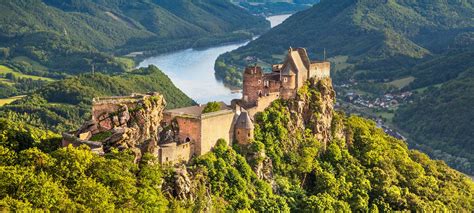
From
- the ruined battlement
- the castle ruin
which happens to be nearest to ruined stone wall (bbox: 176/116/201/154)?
the castle ruin

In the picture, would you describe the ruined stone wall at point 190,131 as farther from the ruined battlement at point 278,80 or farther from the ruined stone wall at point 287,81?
the ruined stone wall at point 287,81

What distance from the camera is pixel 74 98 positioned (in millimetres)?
133500

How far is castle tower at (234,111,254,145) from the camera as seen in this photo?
59188mm

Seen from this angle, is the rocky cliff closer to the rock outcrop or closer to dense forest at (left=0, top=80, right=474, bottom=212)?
dense forest at (left=0, top=80, right=474, bottom=212)

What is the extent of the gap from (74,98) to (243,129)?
80425 mm

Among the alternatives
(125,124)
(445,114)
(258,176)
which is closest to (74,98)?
(445,114)

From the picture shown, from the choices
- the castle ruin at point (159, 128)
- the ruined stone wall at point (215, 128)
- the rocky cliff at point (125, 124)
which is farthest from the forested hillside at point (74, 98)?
the ruined stone wall at point (215, 128)

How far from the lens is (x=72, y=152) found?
47.1 m

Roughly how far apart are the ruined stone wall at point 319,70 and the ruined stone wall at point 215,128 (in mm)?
15324

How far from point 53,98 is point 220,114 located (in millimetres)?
83493

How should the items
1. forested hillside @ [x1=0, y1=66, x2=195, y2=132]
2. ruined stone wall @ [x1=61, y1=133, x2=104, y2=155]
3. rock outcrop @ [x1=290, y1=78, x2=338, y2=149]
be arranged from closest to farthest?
ruined stone wall @ [x1=61, y1=133, x2=104, y2=155] < rock outcrop @ [x1=290, y1=78, x2=338, y2=149] < forested hillside @ [x1=0, y1=66, x2=195, y2=132]

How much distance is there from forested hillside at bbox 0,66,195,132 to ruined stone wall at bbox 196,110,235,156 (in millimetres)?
59472

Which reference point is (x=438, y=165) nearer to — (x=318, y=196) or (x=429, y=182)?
(x=429, y=182)

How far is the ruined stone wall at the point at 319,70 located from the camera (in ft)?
236
